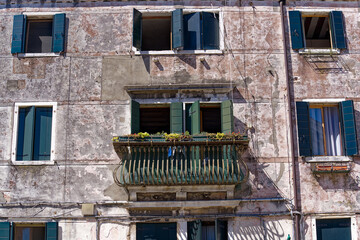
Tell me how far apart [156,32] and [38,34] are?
14.2 ft

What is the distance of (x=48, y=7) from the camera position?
55.7 feet

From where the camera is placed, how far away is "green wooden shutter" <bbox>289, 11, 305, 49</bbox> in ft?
53.8

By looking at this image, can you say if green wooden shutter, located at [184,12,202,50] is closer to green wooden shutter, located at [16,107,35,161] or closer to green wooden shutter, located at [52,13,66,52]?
green wooden shutter, located at [52,13,66,52]

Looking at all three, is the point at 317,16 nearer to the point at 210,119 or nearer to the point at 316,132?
the point at 316,132

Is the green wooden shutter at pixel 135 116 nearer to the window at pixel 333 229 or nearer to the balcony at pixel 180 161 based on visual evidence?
the balcony at pixel 180 161

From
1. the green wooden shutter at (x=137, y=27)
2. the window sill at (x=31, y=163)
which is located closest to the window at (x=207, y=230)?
the window sill at (x=31, y=163)

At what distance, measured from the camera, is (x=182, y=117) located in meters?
15.6

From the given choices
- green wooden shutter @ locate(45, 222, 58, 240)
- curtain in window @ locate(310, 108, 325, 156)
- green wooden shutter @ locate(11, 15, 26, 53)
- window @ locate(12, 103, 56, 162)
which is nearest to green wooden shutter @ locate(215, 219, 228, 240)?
curtain in window @ locate(310, 108, 325, 156)

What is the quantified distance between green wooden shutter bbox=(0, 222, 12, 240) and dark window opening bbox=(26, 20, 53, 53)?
5.83m

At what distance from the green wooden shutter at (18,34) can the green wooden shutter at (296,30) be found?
8996 mm

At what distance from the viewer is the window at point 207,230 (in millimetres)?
14799

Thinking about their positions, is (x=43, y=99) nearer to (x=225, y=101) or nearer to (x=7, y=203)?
(x=7, y=203)

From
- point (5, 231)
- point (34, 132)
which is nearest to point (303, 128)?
point (34, 132)

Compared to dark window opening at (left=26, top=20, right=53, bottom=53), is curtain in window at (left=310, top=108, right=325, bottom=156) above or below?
below
